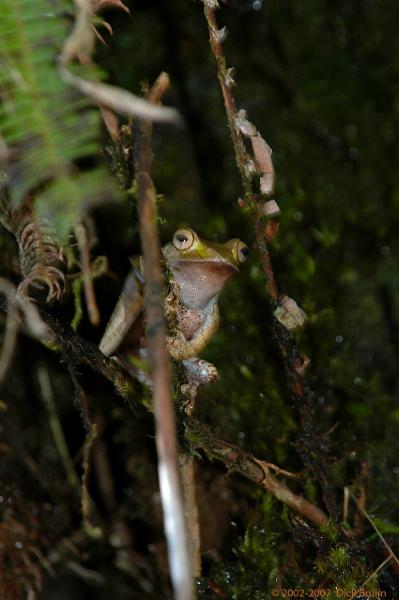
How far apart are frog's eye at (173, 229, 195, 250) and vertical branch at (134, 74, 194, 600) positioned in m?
0.54

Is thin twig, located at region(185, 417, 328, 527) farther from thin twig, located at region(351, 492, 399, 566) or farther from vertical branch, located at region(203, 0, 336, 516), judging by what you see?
thin twig, located at region(351, 492, 399, 566)

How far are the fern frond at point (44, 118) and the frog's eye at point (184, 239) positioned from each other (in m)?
0.62

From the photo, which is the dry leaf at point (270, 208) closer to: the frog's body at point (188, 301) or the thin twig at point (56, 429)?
the frog's body at point (188, 301)

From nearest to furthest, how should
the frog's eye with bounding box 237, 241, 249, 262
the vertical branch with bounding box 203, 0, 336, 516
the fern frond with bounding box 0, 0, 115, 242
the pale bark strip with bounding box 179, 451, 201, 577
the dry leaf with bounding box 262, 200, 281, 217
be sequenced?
the fern frond with bounding box 0, 0, 115, 242 → the vertical branch with bounding box 203, 0, 336, 516 → the dry leaf with bounding box 262, 200, 281, 217 → the pale bark strip with bounding box 179, 451, 201, 577 → the frog's eye with bounding box 237, 241, 249, 262

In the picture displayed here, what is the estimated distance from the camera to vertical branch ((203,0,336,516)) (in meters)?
1.51

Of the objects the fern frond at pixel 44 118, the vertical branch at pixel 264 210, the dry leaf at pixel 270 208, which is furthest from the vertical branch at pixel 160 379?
the dry leaf at pixel 270 208

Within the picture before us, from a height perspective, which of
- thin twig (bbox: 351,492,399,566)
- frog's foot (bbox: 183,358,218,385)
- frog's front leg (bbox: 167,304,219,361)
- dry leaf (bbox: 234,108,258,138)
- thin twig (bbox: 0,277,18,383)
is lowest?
thin twig (bbox: 351,492,399,566)

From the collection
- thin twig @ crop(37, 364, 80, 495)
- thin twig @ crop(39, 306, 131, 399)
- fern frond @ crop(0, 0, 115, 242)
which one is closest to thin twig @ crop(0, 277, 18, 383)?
thin twig @ crop(39, 306, 131, 399)

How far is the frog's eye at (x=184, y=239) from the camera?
70.7 inches

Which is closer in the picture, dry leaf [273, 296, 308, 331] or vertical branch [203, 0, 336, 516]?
vertical branch [203, 0, 336, 516]

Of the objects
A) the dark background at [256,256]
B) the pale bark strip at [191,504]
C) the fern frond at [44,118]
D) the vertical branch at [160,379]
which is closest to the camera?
the vertical branch at [160,379]

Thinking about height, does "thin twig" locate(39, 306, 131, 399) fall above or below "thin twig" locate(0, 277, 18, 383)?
below

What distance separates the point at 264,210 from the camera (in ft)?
5.50

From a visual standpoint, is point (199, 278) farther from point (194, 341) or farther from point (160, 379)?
point (160, 379)
